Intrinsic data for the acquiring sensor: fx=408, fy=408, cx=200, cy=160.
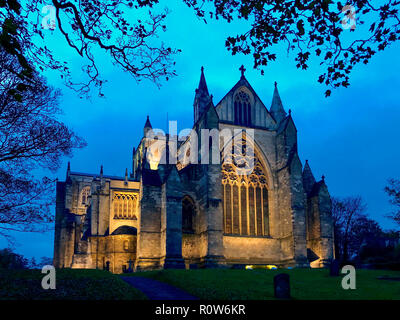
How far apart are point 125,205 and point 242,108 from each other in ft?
54.3

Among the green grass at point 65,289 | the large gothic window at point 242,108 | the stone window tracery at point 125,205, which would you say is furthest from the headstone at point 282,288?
the stone window tracery at point 125,205

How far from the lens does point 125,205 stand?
43281mm

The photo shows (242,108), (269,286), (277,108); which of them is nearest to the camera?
(269,286)

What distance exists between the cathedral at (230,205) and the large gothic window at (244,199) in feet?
0.27

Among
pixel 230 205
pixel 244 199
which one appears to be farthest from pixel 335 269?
pixel 244 199

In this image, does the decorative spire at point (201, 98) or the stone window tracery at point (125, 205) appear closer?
the decorative spire at point (201, 98)

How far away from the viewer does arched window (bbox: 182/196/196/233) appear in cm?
3228

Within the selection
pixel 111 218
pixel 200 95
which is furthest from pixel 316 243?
pixel 111 218

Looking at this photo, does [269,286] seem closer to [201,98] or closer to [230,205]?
[230,205]

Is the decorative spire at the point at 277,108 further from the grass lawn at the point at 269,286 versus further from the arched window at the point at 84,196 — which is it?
the arched window at the point at 84,196

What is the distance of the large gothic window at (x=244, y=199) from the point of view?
32.9 m

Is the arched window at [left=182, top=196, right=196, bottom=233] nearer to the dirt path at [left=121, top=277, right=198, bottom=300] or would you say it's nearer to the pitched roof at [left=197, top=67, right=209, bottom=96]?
the pitched roof at [left=197, top=67, right=209, bottom=96]
